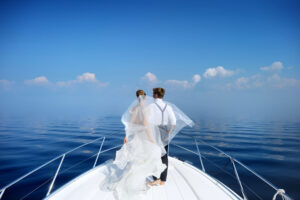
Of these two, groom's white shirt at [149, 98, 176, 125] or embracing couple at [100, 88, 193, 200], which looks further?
groom's white shirt at [149, 98, 176, 125]

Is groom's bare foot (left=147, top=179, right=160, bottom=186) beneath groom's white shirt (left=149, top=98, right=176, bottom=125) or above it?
beneath

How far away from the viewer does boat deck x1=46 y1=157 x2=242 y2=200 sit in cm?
233

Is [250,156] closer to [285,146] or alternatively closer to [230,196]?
[285,146]

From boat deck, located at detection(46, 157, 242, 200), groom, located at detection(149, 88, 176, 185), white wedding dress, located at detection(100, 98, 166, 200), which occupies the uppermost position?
groom, located at detection(149, 88, 176, 185)

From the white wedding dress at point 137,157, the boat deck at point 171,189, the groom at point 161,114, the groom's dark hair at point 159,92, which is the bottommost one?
the boat deck at point 171,189

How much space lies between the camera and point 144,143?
259 cm

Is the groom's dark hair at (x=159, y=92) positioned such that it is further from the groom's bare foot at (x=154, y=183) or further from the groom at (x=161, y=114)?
the groom's bare foot at (x=154, y=183)

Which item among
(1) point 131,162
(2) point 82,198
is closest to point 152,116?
(1) point 131,162

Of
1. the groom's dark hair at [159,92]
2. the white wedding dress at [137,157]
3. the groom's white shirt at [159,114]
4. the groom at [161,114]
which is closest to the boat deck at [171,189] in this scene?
the white wedding dress at [137,157]

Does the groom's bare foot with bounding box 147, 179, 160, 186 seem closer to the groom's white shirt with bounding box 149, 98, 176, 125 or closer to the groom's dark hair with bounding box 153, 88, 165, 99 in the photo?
the groom's white shirt with bounding box 149, 98, 176, 125

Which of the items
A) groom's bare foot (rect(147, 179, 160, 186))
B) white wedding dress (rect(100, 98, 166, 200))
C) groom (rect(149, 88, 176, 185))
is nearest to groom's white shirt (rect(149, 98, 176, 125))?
groom (rect(149, 88, 176, 185))

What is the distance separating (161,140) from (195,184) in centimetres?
101

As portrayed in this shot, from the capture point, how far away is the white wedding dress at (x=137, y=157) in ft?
7.63

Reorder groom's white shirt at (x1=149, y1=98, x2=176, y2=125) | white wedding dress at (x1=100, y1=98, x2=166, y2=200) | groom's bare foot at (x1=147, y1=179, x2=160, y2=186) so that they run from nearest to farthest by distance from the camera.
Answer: white wedding dress at (x1=100, y1=98, x2=166, y2=200)
groom's white shirt at (x1=149, y1=98, x2=176, y2=125)
groom's bare foot at (x1=147, y1=179, x2=160, y2=186)
